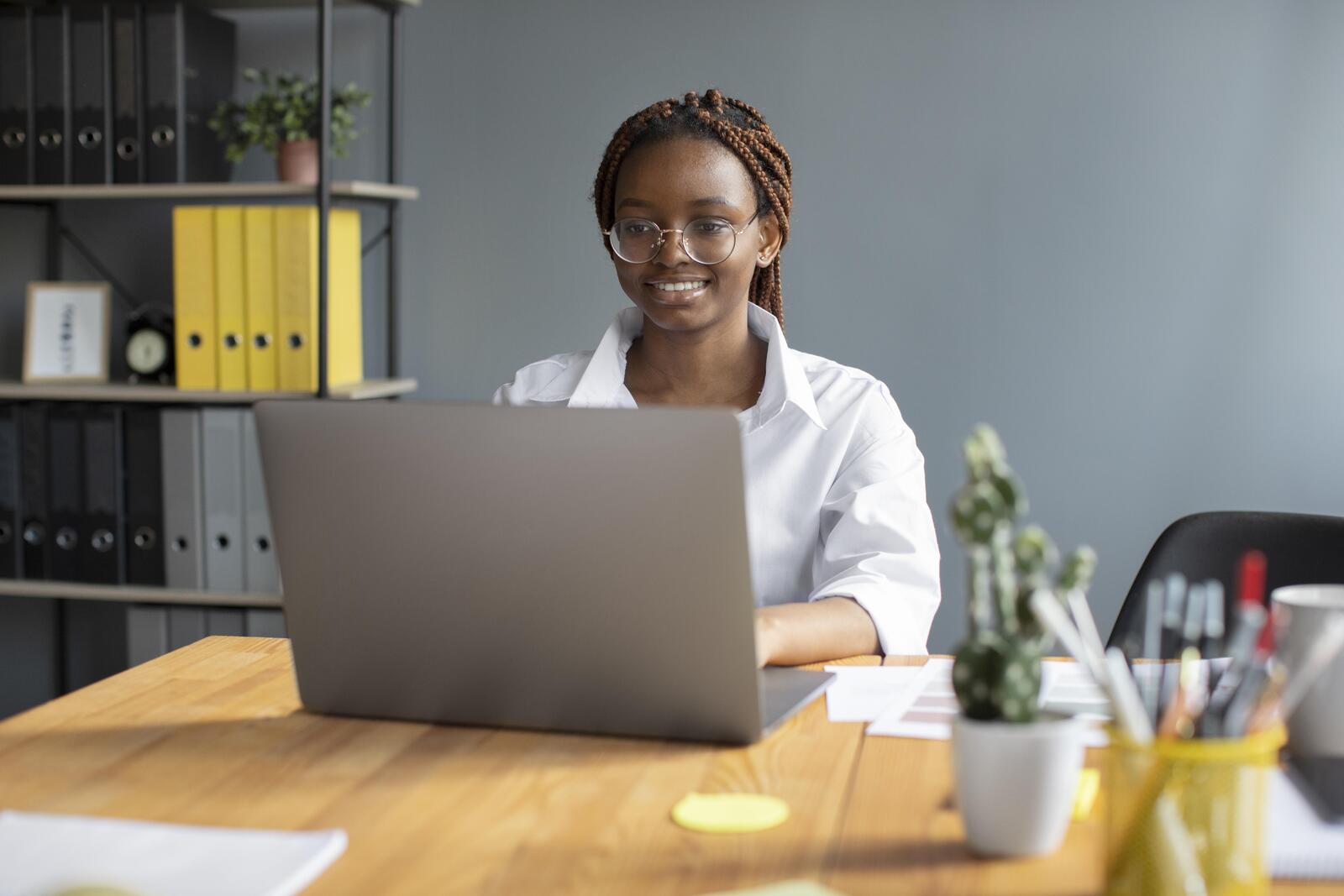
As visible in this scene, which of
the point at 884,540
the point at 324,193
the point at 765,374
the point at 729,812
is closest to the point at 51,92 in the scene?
the point at 324,193

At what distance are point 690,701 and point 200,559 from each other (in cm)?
185

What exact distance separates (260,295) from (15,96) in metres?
0.64

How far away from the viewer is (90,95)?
2619 mm

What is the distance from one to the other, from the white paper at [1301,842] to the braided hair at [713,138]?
109 centimetres

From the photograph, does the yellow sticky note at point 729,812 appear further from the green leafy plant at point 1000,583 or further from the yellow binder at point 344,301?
the yellow binder at point 344,301

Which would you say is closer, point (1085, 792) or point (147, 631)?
point (1085, 792)

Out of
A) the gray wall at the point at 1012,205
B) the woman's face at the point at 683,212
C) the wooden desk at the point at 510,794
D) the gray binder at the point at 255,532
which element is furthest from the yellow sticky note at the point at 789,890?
the gray binder at the point at 255,532

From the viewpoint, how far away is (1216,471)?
8.34ft

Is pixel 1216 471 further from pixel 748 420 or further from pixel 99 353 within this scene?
pixel 99 353

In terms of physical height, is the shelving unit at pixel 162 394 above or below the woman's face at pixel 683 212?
below

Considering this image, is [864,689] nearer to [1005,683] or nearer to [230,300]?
[1005,683]

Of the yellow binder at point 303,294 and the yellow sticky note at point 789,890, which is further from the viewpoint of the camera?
the yellow binder at point 303,294

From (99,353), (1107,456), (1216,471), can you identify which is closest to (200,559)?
(99,353)

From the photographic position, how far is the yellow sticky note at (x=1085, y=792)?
0.90 metres
